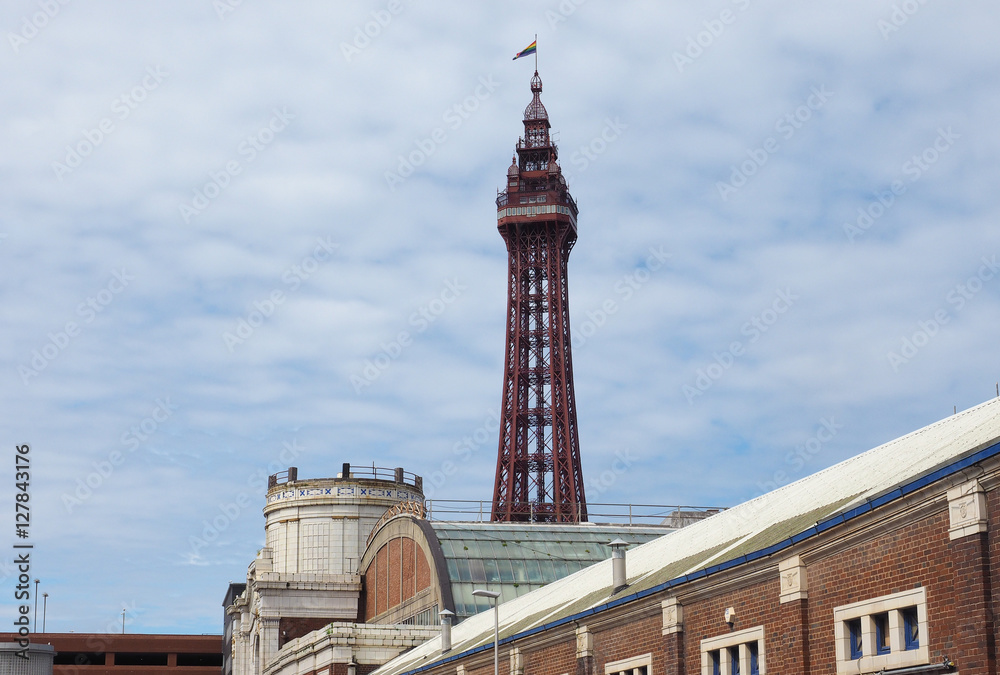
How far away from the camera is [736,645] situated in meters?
28.1

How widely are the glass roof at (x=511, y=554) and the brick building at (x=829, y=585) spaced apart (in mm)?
25740

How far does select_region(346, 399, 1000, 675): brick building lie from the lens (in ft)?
68.5

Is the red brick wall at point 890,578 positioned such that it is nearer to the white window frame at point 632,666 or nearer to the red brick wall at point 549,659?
the white window frame at point 632,666

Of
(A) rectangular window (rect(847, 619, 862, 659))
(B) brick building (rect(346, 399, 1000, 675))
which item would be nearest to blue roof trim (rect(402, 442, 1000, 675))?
(B) brick building (rect(346, 399, 1000, 675))

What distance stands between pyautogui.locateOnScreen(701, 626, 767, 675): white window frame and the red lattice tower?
66.1 m

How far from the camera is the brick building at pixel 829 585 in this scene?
20.9 m

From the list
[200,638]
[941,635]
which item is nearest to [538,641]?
[941,635]

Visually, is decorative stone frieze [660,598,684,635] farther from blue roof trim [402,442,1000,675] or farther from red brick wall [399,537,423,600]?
red brick wall [399,537,423,600]

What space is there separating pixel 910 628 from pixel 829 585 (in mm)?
2332

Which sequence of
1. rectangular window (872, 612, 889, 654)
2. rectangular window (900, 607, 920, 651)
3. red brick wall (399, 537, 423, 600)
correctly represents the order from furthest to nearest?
1. red brick wall (399, 537, 423, 600)
2. rectangular window (872, 612, 889, 654)
3. rectangular window (900, 607, 920, 651)

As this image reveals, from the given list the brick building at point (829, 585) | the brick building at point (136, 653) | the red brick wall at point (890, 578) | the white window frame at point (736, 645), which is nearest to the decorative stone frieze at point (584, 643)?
the brick building at point (829, 585)

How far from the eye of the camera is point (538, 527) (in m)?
71.5

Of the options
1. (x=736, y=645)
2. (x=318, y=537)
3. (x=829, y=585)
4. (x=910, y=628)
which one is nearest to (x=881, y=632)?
(x=910, y=628)

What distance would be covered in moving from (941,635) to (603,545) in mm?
49201
